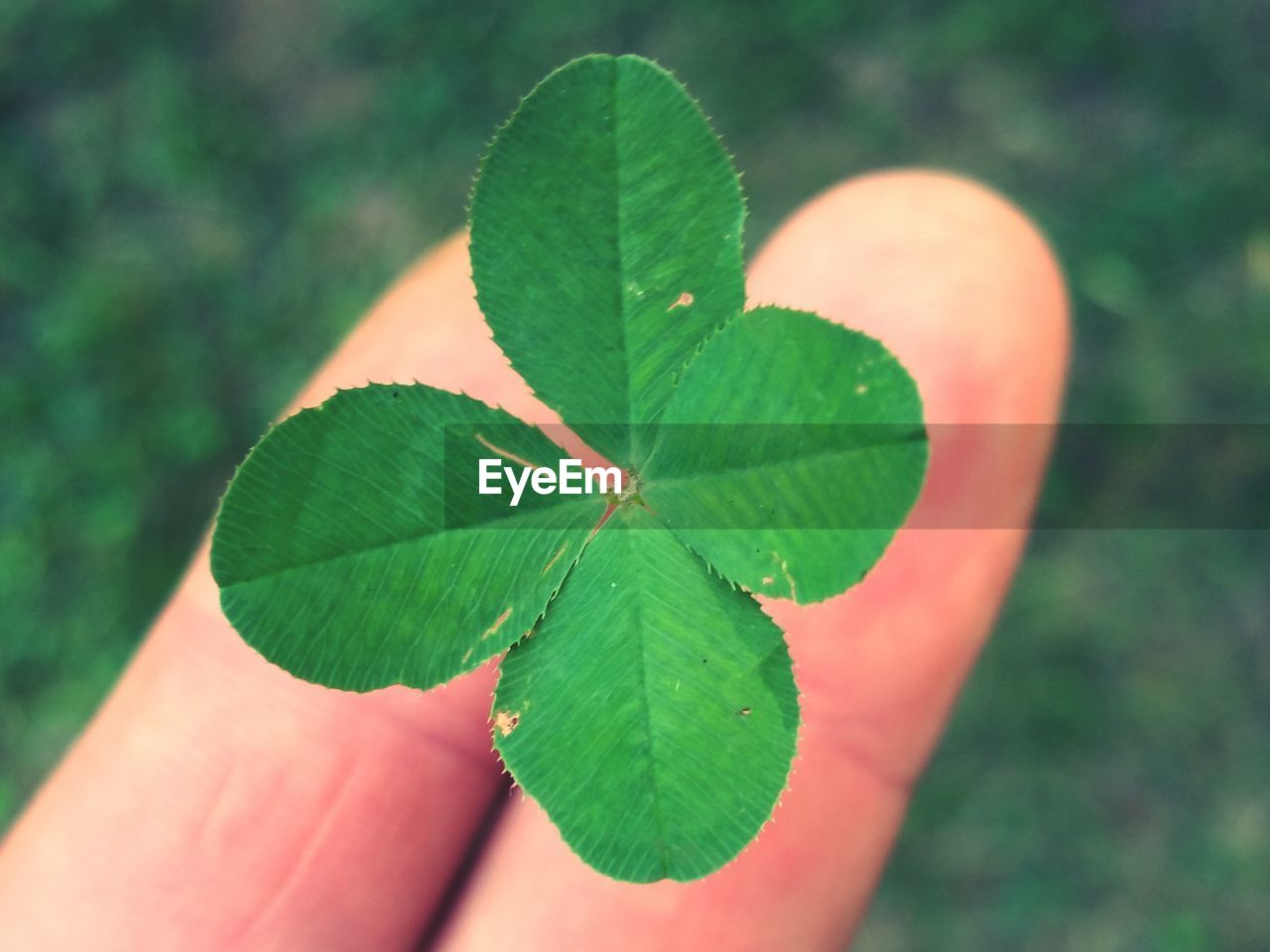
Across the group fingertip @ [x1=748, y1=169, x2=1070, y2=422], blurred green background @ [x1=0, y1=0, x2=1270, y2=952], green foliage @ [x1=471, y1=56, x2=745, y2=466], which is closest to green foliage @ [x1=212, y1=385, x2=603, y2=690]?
green foliage @ [x1=471, y1=56, x2=745, y2=466]

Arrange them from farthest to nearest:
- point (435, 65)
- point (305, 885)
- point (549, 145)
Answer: point (435, 65), point (305, 885), point (549, 145)

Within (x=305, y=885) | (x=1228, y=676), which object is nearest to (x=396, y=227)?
(x=305, y=885)

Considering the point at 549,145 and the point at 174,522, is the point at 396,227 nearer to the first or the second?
the point at 174,522

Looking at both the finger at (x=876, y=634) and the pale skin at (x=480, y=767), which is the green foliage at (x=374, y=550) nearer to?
the pale skin at (x=480, y=767)

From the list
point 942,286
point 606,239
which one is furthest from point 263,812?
point 942,286

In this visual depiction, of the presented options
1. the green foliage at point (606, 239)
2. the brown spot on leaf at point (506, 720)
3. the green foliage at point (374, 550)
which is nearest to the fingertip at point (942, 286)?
the green foliage at point (606, 239)

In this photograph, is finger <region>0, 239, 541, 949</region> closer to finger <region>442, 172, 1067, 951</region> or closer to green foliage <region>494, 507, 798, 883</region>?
finger <region>442, 172, 1067, 951</region>
